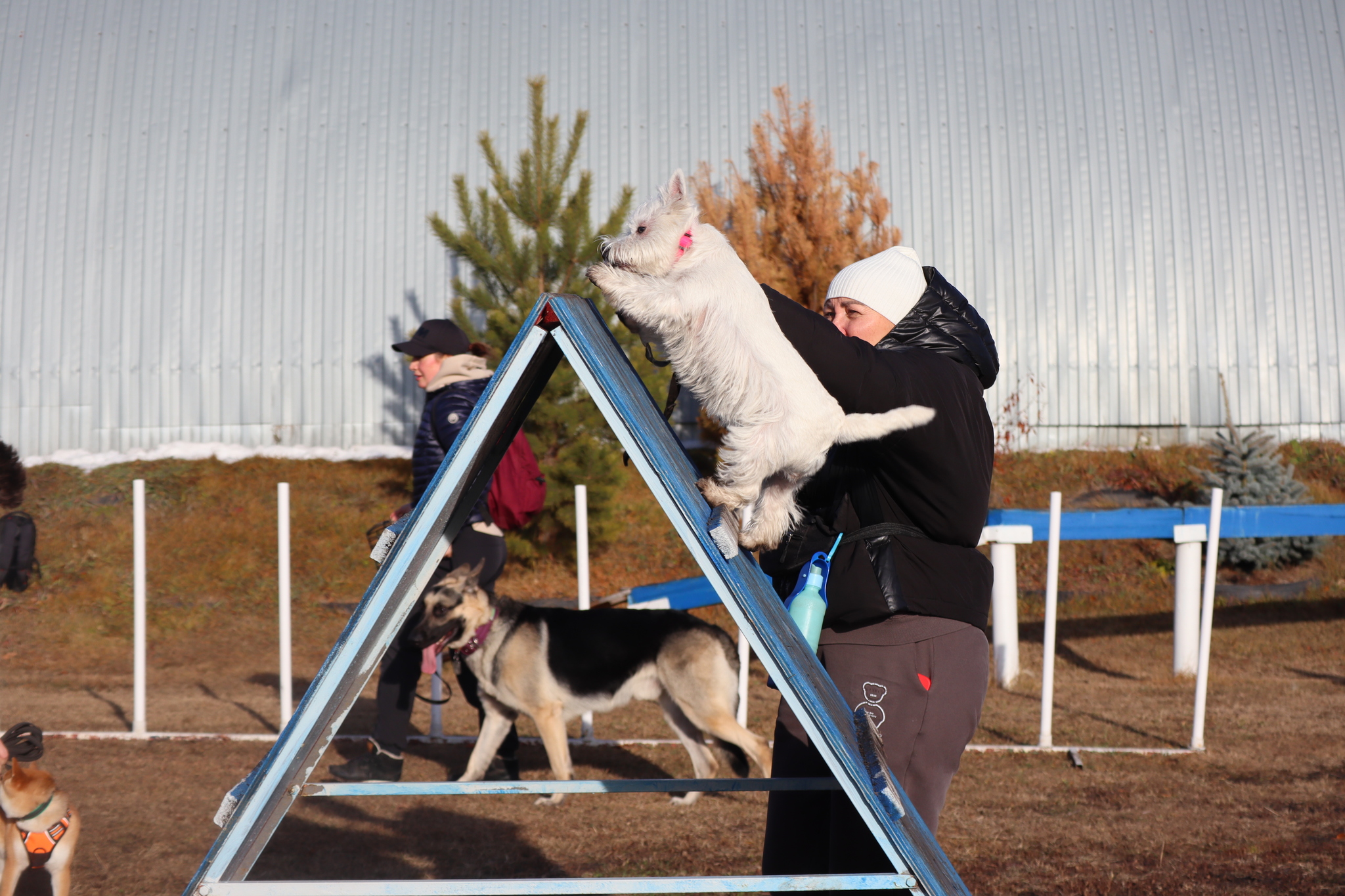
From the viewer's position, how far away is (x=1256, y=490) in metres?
9.77

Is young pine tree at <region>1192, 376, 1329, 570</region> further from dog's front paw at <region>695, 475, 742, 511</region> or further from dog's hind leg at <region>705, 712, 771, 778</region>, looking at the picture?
dog's front paw at <region>695, 475, 742, 511</region>

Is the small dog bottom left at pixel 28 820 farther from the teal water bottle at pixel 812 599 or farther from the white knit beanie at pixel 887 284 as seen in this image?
the white knit beanie at pixel 887 284

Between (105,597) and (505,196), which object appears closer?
(505,196)

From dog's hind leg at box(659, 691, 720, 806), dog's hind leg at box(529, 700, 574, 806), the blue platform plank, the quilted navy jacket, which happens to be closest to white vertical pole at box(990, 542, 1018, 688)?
the blue platform plank

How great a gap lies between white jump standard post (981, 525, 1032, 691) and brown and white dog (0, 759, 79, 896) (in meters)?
5.63

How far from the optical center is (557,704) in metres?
4.45

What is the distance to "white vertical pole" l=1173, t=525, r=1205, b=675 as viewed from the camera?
20.8 feet

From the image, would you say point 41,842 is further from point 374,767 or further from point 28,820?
point 374,767

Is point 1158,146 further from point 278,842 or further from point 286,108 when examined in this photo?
point 278,842

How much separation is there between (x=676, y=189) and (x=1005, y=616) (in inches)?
241

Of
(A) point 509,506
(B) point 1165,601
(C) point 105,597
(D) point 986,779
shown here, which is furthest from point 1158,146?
(C) point 105,597

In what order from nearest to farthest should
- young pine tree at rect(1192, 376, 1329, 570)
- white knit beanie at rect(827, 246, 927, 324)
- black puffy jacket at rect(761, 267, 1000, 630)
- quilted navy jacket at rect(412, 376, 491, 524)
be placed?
black puffy jacket at rect(761, 267, 1000, 630) → white knit beanie at rect(827, 246, 927, 324) → quilted navy jacket at rect(412, 376, 491, 524) → young pine tree at rect(1192, 376, 1329, 570)

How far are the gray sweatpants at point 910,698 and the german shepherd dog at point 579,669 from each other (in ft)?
8.66

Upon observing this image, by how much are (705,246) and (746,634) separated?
0.60 meters
